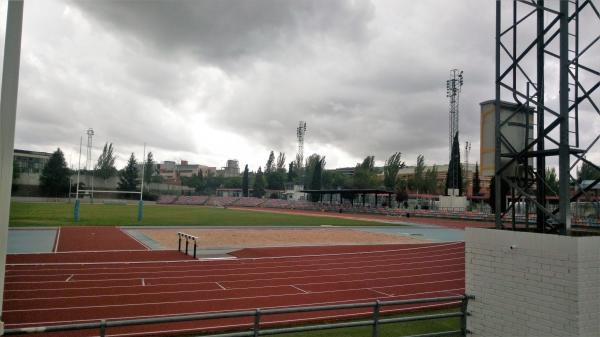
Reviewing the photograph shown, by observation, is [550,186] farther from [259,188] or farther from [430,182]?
[259,188]

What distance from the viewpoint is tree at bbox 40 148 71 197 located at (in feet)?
264

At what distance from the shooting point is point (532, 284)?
21.2 ft

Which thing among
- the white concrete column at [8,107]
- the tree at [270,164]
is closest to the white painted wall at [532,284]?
the white concrete column at [8,107]

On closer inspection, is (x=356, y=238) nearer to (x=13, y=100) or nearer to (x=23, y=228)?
(x=23, y=228)

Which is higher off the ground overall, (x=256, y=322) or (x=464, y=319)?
(x=256, y=322)

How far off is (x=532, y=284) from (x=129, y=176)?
104 metres

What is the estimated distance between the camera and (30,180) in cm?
8175

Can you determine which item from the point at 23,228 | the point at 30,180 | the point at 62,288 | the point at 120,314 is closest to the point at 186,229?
the point at 23,228

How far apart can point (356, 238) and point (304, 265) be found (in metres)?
11.8

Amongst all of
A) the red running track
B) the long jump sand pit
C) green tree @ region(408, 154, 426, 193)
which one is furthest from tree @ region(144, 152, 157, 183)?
the red running track

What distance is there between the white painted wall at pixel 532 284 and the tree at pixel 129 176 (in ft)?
331

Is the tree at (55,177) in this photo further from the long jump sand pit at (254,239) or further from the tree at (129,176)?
the long jump sand pit at (254,239)

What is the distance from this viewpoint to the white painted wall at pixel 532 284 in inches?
237

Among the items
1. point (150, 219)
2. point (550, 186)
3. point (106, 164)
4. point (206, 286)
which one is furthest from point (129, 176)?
point (550, 186)
